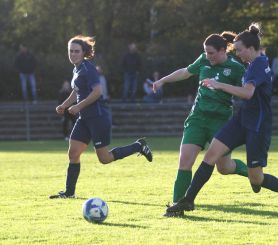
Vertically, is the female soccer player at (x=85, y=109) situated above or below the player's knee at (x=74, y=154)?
above

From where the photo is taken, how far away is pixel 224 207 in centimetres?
919

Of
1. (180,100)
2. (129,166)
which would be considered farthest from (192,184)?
(180,100)

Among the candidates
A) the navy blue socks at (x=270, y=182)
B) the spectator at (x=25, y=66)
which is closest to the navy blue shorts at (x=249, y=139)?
the navy blue socks at (x=270, y=182)

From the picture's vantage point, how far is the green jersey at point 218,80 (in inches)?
356

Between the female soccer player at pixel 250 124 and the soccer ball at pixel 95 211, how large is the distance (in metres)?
0.76

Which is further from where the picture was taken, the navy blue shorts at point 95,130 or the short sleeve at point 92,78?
Result: the navy blue shorts at point 95,130

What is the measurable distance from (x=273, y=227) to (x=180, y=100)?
20878 mm

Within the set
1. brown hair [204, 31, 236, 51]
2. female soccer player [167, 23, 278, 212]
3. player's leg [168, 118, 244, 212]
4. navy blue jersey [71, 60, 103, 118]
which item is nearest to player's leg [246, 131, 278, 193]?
female soccer player [167, 23, 278, 212]

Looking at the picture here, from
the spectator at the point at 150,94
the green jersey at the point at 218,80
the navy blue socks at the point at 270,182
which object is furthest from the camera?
the spectator at the point at 150,94

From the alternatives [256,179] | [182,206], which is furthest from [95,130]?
[256,179]

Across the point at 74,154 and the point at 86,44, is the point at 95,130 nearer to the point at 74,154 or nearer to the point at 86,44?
the point at 74,154

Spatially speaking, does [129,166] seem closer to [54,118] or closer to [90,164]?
[90,164]

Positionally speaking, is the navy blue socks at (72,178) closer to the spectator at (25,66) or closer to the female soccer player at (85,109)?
the female soccer player at (85,109)

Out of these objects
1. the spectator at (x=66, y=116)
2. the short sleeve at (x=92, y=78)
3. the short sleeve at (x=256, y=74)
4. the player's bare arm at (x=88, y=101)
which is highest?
the short sleeve at (x=256, y=74)
